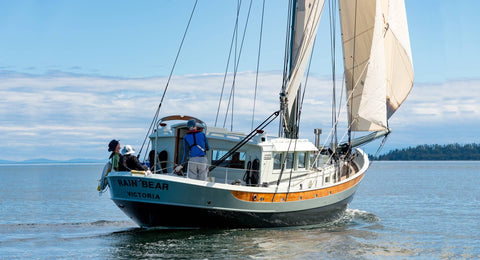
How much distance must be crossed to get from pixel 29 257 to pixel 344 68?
57.4 feet

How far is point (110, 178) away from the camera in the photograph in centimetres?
1792

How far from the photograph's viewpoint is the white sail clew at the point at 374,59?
84.0 feet

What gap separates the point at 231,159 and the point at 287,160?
212 centimetres

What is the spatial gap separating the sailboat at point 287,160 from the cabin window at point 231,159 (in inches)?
1.3

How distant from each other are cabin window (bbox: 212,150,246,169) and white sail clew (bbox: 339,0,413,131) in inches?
336

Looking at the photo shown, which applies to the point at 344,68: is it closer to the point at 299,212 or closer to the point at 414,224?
the point at 414,224

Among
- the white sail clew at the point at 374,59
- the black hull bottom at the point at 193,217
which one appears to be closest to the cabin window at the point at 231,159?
the black hull bottom at the point at 193,217

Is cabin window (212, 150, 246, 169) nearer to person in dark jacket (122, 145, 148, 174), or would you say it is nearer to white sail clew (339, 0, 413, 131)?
person in dark jacket (122, 145, 148, 174)

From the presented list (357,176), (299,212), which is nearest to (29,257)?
(299,212)

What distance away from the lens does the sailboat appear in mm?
17422

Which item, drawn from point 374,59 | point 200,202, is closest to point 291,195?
point 200,202

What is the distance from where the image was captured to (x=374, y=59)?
2575 cm

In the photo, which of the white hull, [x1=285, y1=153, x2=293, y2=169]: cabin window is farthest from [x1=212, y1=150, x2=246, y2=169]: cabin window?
[x1=285, y1=153, x2=293, y2=169]: cabin window

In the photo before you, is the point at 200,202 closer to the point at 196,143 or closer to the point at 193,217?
the point at 193,217
